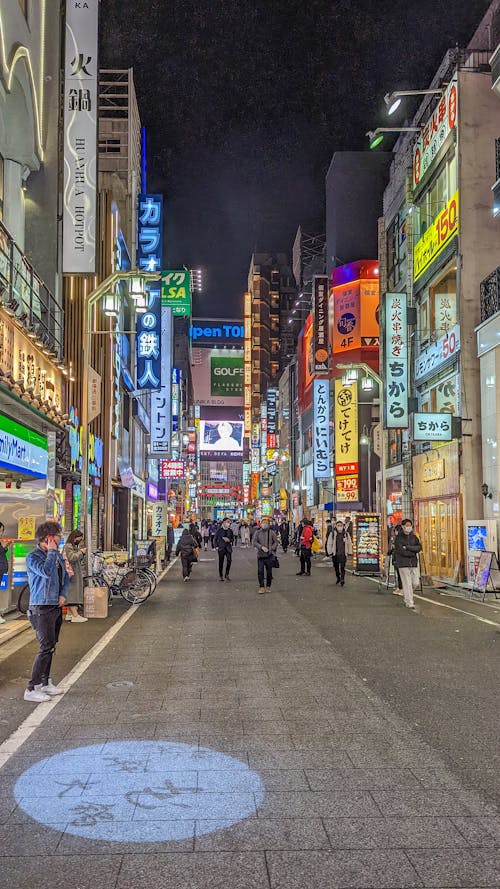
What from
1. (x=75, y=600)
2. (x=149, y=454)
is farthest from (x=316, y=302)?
(x=75, y=600)

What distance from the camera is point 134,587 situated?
18156 mm

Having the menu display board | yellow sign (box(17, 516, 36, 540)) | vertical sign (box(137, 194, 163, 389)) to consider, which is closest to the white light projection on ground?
yellow sign (box(17, 516, 36, 540))

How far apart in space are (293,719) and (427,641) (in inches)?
207

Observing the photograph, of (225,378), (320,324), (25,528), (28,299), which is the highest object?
(225,378)

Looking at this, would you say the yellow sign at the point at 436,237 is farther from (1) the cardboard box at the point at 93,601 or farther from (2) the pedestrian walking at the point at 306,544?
(1) the cardboard box at the point at 93,601

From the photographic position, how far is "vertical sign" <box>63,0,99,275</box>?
68.0ft

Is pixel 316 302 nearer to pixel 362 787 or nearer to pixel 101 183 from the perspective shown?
pixel 101 183

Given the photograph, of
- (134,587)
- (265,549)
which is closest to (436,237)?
(265,549)

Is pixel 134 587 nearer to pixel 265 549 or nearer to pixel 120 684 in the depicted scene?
pixel 265 549

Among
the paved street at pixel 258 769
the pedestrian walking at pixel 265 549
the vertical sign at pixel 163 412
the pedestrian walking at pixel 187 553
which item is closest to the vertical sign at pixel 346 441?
the vertical sign at pixel 163 412

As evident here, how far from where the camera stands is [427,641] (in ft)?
39.0

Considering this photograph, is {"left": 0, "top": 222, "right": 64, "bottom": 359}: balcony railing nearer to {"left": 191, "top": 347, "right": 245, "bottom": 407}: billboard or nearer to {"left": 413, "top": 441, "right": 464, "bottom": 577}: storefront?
{"left": 413, "top": 441, "right": 464, "bottom": 577}: storefront

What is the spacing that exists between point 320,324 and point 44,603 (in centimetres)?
4699

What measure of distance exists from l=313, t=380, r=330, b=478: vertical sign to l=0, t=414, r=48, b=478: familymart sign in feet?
117
